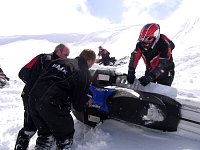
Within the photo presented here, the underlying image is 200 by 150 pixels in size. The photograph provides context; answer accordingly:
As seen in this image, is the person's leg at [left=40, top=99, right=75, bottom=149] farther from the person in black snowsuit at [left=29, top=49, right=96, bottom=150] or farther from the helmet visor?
the helmet visor

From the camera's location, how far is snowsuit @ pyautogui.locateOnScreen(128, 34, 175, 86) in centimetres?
609

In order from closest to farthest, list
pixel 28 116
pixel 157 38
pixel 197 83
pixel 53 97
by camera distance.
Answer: pixel 53 97 → pixel 28 116 → pixel 157 38 → pixel 197 83

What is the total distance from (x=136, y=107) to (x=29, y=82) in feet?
4.89

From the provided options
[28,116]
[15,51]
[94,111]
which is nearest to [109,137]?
[94,111]

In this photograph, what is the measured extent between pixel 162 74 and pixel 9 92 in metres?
5.90

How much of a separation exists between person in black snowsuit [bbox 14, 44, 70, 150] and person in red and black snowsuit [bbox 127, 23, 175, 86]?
4.88ft

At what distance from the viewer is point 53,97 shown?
455 centimetres

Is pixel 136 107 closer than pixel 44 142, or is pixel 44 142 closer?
pixel 44 142

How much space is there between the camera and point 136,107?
17.1ft

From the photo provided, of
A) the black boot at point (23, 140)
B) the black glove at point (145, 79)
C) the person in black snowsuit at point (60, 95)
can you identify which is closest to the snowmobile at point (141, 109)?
the black glove at point (145, 79)

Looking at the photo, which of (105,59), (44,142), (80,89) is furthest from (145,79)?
(105,59)

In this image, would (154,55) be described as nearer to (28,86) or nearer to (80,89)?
(80,89)

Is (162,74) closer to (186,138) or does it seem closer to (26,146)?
(186,138)

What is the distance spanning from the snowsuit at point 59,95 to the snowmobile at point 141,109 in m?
0.74
